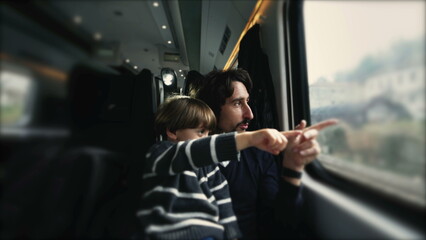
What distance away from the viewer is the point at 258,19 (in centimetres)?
78

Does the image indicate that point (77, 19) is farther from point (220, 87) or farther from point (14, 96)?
point (220, 87)

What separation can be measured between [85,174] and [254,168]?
0.51 metres

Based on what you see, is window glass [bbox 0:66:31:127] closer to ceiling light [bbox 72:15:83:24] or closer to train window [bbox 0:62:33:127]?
train window [bbox 0:62:33:127]

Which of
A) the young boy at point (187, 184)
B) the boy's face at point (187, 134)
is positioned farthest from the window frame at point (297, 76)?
the boy's face at point (187, 134)

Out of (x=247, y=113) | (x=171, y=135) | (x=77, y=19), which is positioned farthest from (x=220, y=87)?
(x=77, y=19)

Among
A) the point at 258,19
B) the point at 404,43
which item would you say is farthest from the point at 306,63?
the point at 404,43

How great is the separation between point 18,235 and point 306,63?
36.0 inches

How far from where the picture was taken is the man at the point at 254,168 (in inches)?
24.8

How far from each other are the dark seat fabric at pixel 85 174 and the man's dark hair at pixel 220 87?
0.22 m

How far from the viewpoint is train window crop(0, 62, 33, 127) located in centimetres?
39

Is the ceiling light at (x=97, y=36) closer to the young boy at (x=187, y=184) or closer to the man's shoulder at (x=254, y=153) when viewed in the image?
the young boy at (x=187, y=184)

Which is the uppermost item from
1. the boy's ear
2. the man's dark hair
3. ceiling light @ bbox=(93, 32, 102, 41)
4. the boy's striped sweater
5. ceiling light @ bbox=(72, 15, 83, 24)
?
ceiling light @ bbox=(72, 15, 83, 24)

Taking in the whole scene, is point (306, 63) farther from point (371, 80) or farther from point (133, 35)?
point (133, 35)

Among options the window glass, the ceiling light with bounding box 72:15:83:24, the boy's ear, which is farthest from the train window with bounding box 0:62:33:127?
the boy's ear
